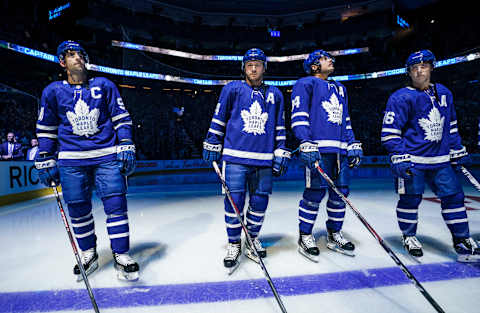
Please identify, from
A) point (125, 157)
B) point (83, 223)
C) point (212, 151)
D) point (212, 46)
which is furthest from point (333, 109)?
point (212, 46)

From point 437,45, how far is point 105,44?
63.3 feet

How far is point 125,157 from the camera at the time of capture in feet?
6.16

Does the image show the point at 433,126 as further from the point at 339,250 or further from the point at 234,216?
the point at 234,216

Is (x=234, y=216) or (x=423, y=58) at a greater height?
(x=423, y=58)

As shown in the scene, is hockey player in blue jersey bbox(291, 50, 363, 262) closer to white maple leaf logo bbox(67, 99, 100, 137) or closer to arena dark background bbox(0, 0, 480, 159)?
white maple leaf logo bbox(67, 99, 100, 137)

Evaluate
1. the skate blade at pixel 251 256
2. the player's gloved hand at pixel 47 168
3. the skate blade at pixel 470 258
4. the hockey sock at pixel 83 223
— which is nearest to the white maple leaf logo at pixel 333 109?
the skate blade at pixel 251 256

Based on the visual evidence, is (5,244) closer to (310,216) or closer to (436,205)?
(310,216)

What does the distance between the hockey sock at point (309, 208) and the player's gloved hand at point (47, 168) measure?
1978 millimetres

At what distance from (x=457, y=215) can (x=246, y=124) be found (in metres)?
1.85

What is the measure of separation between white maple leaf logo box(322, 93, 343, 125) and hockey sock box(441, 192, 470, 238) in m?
1.08

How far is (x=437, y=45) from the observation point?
48.5 feet

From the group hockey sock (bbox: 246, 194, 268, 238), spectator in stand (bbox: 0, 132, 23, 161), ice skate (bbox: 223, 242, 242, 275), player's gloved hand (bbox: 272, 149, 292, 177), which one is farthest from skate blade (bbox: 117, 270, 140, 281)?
spectator in stand (bbox: 0, 132, 23, 161)

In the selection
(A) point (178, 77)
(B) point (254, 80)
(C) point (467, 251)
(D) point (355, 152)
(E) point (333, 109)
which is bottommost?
(C) point (467, 251)

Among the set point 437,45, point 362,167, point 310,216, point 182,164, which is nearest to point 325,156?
point 310,216
